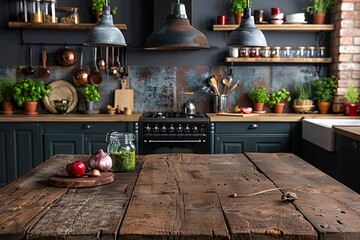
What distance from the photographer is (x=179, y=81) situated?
5.61 meters

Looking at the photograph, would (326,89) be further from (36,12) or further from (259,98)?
(36,12)

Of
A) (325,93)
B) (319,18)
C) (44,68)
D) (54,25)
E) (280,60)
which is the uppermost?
(319,18)

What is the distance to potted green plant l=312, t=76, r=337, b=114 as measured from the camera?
535 centimetres

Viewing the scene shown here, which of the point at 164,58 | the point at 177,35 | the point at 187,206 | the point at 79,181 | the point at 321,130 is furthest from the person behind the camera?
the point at 164,58

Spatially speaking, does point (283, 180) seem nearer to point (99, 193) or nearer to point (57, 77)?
point (99, 193)

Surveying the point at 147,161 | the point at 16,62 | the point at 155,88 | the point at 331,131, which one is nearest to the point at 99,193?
the point at 147,161

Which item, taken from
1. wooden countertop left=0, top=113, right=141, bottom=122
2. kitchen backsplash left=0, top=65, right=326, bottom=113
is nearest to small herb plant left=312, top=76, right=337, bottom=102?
kitchen backsplash left=0, top=65, right=326, bottom=113

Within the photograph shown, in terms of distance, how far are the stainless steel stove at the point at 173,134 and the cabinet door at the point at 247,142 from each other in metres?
0.16

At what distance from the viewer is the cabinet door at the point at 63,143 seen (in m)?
4.96

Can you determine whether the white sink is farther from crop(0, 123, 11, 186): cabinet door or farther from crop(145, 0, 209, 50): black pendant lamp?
crop(0, 123, 11, 186): cabinet door

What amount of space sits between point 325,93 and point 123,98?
7.61 ft

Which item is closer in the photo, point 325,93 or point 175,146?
point 175,146

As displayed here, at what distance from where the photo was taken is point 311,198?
1968 mm

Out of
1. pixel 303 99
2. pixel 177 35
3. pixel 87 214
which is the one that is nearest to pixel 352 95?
pixel 303 99
